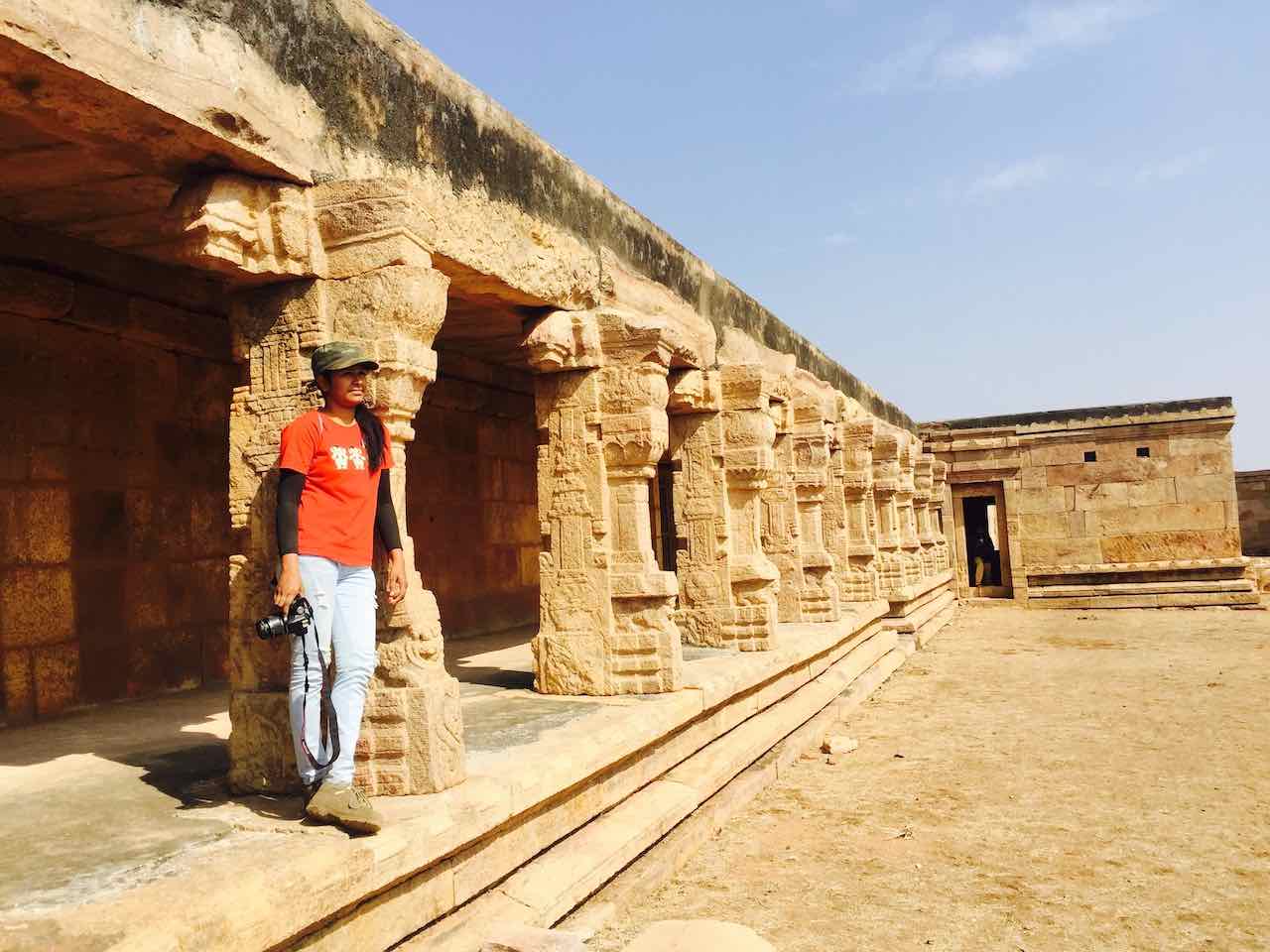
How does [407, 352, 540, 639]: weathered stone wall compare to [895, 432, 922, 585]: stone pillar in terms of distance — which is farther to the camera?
[895, 432, 922, 585]: stone pillar

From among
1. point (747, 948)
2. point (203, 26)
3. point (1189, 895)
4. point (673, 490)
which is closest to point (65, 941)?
point (747, 948)

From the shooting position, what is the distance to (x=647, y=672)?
525cm

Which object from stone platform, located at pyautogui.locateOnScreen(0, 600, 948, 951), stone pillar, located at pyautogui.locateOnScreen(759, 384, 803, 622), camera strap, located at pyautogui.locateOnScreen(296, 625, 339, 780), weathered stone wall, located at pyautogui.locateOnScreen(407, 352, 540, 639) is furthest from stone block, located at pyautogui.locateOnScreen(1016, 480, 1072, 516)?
camera strap, located at pyautogui.locateOnScreen(296, 625, 339, 780)

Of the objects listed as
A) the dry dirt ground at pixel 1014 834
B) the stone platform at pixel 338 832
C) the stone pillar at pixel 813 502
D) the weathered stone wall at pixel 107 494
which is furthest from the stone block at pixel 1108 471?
the weathered stone wall at pixel 107 494

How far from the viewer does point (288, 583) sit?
2.97 m

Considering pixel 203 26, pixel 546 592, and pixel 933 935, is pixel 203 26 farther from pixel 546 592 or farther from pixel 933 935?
pixel 933 935

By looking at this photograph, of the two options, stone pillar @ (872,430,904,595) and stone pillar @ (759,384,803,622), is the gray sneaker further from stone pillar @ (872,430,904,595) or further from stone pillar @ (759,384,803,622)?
stone pillar @ (872,430,904,595)

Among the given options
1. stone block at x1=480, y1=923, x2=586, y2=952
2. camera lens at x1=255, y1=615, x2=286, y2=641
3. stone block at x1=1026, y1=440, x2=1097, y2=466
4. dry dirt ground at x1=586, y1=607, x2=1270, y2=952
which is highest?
stone block at x1=1026, y1=440, x2=1097, y2=466

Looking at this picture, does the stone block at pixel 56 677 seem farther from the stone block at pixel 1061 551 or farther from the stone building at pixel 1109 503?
the stone block at pixel 1061 551

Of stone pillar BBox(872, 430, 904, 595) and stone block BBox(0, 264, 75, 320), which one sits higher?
stone block BBox(0, 264, 75, 320)

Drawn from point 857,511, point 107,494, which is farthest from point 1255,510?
point 107,494

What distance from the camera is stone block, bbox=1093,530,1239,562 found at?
17.6 m

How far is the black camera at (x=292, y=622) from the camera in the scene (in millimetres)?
2902

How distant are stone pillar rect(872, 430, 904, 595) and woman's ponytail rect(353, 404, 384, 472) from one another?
372 inches
